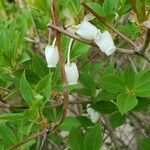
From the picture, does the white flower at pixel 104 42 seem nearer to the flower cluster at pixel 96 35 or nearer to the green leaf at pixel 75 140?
the flower cluster at pixel 96 35

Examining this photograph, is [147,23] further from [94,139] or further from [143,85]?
[94,139]

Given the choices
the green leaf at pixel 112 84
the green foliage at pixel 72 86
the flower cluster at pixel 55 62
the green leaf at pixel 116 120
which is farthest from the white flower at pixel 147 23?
the green leaf at pixel 116 120

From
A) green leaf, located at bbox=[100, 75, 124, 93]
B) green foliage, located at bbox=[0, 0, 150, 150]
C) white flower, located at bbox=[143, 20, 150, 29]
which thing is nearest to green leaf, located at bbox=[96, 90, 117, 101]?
green foliage, located at bbox=[0, 0, 150, 150]

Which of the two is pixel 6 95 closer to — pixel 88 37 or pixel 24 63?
pixel 24 63

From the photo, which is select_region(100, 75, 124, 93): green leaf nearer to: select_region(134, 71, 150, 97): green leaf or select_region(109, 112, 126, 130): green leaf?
select_region(134, 71, 150, 97): green leaf

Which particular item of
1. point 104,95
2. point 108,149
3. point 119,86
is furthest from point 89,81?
point 108,149

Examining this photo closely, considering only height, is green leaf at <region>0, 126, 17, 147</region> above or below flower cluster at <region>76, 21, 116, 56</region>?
below
